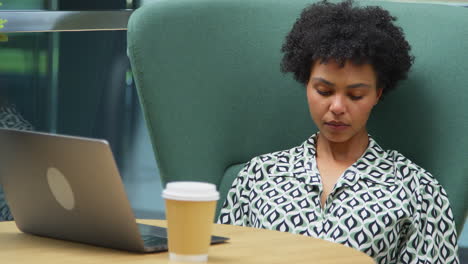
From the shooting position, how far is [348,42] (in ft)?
5.66

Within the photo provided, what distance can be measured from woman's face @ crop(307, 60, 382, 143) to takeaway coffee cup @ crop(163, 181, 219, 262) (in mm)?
691

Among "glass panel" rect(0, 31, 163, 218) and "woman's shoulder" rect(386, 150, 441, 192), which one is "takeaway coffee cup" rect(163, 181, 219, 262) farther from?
"glass panel" rect(0, 31, 163, 218)

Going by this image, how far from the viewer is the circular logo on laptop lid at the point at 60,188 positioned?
1.15 meters

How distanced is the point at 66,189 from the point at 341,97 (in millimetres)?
718

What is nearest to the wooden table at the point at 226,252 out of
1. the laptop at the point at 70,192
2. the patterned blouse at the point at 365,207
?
the laptop at the point at 70,192

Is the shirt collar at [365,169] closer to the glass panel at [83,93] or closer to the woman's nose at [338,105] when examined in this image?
the woman's nose at [338,105]

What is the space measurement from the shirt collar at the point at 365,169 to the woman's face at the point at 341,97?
6cm

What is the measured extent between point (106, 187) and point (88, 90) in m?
2.54

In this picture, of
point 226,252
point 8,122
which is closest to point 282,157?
point 226,252

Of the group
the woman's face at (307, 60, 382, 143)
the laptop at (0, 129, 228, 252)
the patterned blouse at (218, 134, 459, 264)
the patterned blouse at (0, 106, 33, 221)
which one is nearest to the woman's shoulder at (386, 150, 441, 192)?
the patterned blouse at (218, 134, 459, 264)

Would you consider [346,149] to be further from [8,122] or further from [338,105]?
[8,122]

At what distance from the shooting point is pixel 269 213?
170 centimetres

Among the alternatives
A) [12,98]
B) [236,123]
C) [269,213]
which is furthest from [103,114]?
[269,213]

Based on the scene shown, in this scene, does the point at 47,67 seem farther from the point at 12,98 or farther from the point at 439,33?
the point at 439,33
